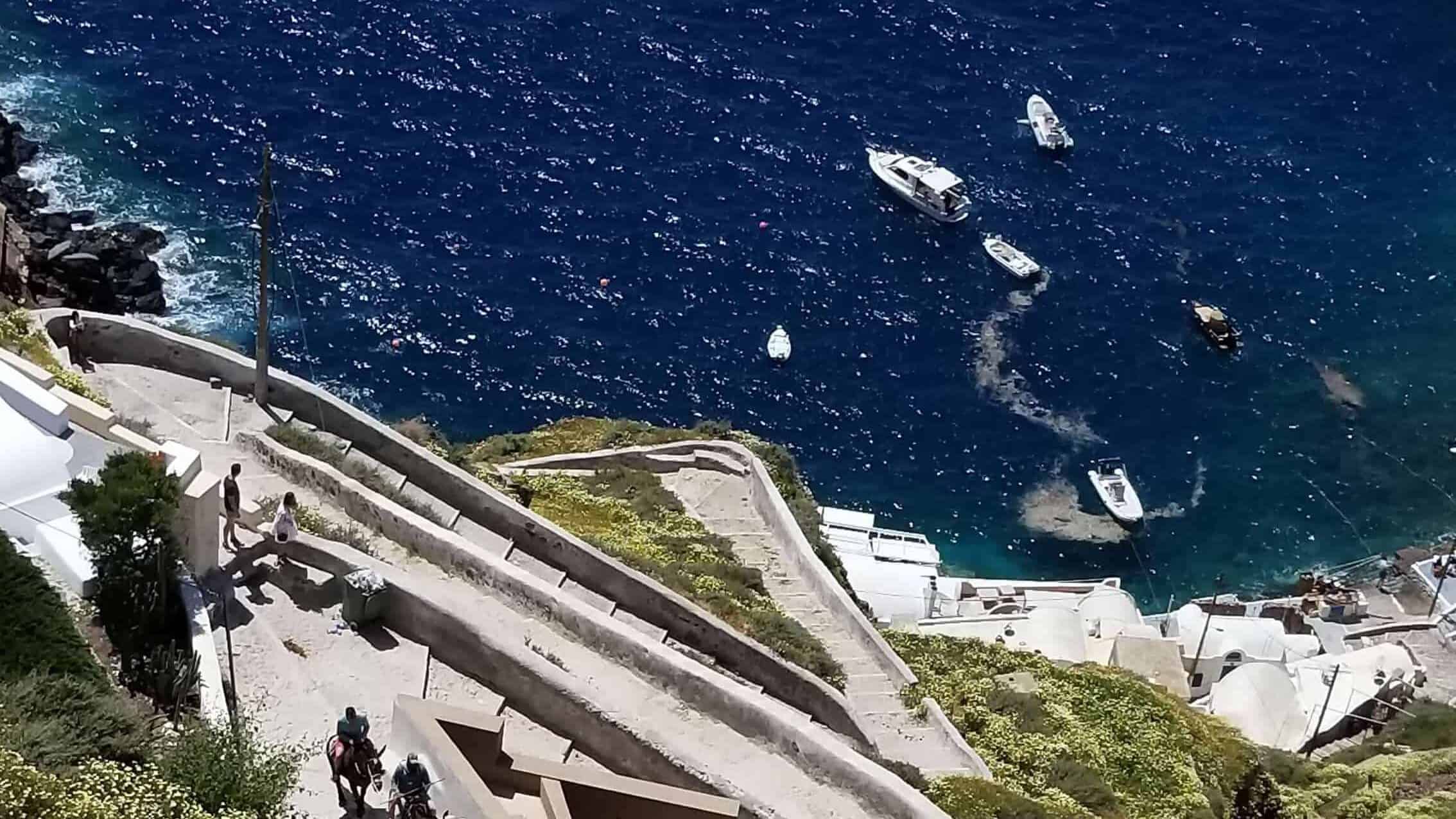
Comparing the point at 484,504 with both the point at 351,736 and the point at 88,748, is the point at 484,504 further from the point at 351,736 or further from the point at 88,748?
the point at 88,748

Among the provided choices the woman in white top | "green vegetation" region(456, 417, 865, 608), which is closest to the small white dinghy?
"green vegetation" region(456, 417, 865, 608)

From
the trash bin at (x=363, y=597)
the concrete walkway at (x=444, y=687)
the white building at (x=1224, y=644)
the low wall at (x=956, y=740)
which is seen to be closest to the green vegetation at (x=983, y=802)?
the low wall at (x=956, y=740)

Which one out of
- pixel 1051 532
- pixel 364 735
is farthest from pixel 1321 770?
pixel 364 735

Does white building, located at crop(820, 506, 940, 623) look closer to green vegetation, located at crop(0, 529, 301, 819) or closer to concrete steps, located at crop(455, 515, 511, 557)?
concrete steps, located at crop(455, 515, 511, 557)

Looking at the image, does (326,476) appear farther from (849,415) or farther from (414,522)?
(849,415)

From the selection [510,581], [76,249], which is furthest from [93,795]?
[76,249]

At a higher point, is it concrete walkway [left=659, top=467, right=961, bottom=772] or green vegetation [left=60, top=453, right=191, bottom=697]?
green vegetation [left=60, top=453, right=191, bottom=697]
